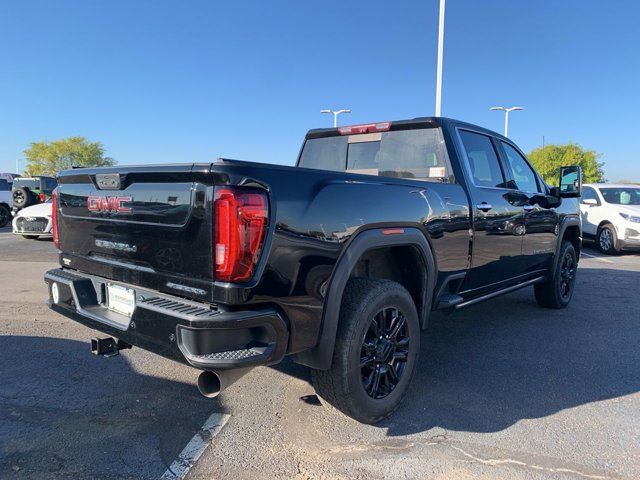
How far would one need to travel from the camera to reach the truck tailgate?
2.29 metres

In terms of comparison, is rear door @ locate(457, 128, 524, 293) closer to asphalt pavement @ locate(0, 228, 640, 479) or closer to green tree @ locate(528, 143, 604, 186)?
asphalt pavement @ locate(0, 228, 640, 479)

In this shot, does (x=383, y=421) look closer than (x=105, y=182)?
No

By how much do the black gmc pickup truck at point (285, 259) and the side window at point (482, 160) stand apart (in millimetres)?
39

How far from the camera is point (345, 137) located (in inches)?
180

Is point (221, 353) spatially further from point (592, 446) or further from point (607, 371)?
point (607, 371)

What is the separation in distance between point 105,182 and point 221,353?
1.32 m

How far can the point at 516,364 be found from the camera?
4039mm

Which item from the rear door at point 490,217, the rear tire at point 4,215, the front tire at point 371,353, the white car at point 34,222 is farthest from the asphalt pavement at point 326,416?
the rear tire at point 4,215

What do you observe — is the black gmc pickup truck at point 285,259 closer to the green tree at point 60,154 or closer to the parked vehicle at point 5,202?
the parked vehicle at point 5,202

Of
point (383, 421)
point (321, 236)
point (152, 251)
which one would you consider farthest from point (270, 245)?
point (383, 421)

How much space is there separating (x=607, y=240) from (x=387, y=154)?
955 cm

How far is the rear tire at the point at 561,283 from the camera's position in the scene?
568 cm

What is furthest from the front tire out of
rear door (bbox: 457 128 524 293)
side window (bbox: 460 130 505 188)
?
side window (bbox: 460 130 505 188)

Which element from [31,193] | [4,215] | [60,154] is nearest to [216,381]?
[31,193]
